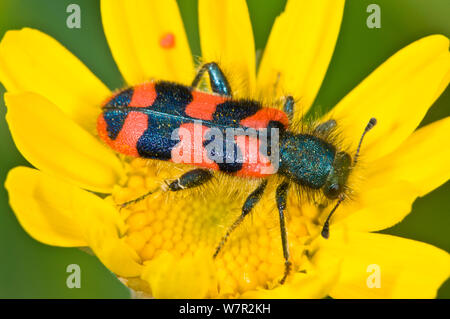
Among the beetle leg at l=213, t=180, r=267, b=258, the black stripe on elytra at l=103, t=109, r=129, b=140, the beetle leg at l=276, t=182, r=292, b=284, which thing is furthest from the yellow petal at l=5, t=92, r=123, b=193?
the beetle leg at l=276, t=182, r=292, b=284

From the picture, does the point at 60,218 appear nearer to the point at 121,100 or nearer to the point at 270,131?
the point at 121,100

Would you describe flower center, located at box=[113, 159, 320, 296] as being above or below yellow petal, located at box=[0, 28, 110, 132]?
below

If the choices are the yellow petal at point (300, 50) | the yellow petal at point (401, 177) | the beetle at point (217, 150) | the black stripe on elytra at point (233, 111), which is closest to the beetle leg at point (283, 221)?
the beetle at point (217, 150)

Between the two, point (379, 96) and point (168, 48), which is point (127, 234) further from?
point (379, 96)

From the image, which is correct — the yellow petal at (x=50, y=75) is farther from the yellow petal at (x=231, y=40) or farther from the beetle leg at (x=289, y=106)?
the beetle leg at (x=289, y=106)

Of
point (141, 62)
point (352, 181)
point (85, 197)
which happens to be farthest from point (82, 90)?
point (352, 181)

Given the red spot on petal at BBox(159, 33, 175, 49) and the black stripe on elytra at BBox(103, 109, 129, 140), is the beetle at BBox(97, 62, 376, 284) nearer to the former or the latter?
the black stripe on elytra at BBox(103, 109, 129, 140)

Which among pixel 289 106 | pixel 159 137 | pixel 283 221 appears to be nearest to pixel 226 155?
pixel 159 137
